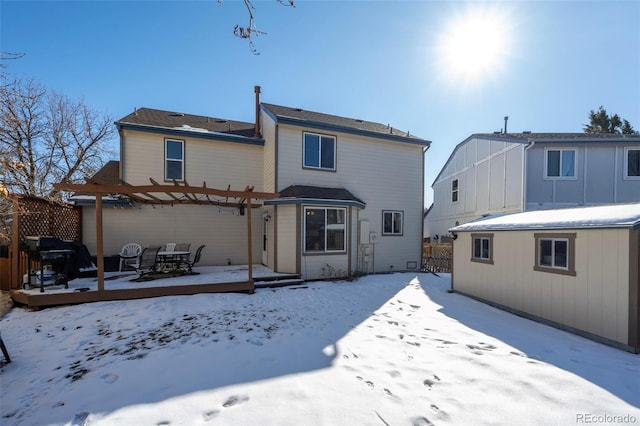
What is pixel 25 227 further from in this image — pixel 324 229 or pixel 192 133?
pixel 324 229

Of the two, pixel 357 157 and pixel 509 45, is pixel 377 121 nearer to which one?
pixel 357 157

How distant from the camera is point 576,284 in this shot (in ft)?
16.1

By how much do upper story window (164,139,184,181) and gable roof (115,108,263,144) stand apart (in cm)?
42

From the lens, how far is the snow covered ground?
8.39 feet

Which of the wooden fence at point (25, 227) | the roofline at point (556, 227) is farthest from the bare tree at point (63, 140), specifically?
the roofline at point (556, 227)

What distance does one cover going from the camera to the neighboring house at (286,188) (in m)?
9.16

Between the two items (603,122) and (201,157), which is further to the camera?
(603,122)

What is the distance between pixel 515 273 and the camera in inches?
243

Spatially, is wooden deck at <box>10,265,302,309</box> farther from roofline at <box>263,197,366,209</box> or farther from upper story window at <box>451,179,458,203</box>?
upper story window at <box>451,179,458,203</box>

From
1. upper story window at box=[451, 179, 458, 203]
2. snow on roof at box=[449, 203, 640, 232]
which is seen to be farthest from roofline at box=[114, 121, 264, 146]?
upper story window at box=[451, 179, 458, 203]

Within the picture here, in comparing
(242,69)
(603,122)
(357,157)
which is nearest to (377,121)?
(357,157)

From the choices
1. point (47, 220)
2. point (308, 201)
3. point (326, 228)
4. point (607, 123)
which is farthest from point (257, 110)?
point (607, 123)

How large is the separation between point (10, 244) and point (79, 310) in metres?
3.45

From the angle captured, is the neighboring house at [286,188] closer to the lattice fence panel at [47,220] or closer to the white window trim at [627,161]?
the lattice fence panel at [47,220]
